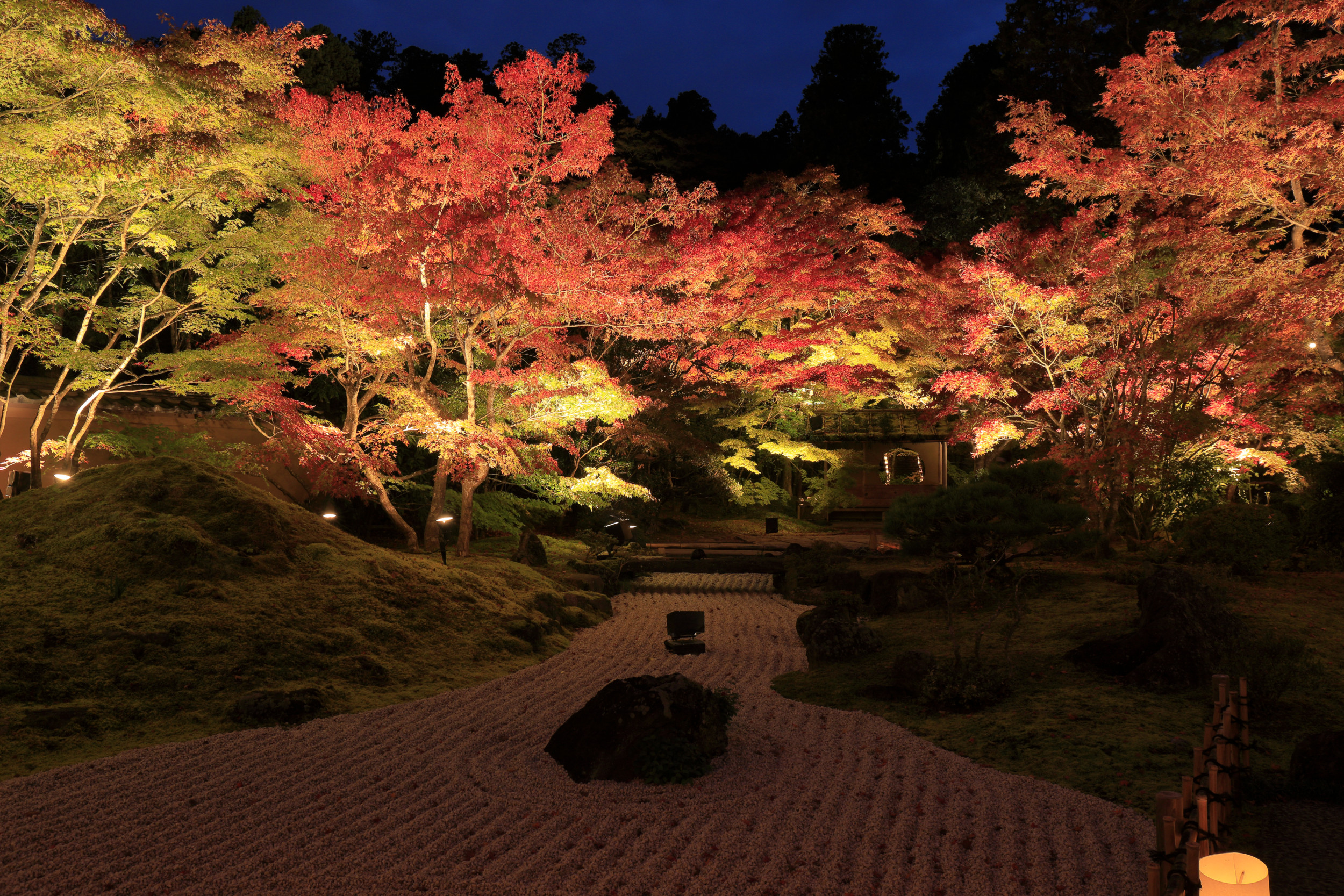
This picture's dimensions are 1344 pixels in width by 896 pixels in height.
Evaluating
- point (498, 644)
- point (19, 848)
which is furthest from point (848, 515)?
point (19, 848)

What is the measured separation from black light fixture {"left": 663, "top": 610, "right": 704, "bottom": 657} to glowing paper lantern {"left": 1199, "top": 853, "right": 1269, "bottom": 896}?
6380 mm

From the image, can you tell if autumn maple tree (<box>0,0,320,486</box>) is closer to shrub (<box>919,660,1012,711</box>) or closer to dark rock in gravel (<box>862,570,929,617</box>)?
shrub (<box>919,660,1012,711</box>)

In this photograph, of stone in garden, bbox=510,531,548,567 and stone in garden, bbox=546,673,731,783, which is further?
stone in garden, bbox=510,531,548,567

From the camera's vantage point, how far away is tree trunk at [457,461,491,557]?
12273 millimetres

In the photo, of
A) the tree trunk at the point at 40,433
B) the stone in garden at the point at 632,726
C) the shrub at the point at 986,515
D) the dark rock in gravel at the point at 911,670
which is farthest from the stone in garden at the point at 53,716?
the tree trunk at the point at 40,433

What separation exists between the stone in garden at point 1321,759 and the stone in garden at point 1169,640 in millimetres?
1965

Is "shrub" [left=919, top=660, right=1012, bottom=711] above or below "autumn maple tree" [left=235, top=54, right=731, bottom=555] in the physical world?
below

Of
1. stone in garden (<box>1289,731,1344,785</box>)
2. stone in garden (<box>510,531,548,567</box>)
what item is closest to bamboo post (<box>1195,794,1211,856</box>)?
stone in garden (<box>1289,731,1344,785</box>)

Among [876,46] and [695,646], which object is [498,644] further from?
[876,46]

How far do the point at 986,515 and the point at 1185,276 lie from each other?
7.04 m

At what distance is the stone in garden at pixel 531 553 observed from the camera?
42.0 feet

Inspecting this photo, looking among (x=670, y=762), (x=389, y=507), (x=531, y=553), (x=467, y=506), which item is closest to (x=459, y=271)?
(x=467, y=506)

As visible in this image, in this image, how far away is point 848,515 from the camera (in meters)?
21.8

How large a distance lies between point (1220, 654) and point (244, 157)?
11938mm
